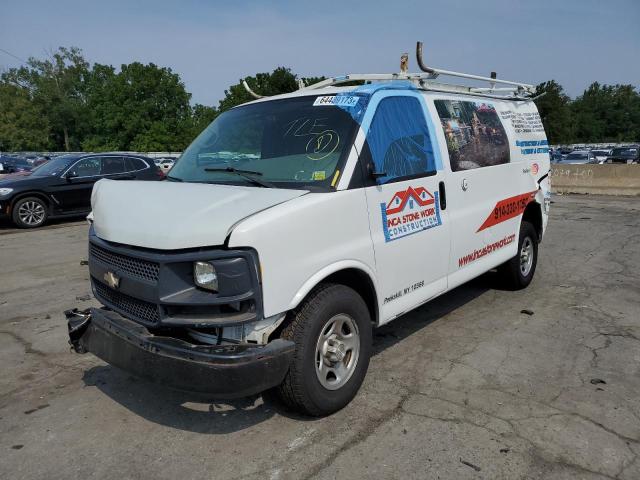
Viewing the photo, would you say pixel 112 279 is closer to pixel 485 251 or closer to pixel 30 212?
pixel 485 251

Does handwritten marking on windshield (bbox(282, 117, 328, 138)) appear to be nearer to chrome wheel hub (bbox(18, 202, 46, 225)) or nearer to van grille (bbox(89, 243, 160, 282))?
van grille (bbox(89, 243, 160, 282))

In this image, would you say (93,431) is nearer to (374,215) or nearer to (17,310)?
(374,215)

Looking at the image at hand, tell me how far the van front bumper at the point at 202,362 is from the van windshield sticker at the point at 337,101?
1.79 m

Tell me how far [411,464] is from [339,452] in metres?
0.42

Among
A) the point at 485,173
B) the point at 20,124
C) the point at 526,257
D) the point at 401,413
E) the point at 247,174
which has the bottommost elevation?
the point at 401,413

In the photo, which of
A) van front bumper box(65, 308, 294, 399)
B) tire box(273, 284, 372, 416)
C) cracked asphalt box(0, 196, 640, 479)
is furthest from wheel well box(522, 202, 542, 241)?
van front bumper box(65, 308, 294, 399)

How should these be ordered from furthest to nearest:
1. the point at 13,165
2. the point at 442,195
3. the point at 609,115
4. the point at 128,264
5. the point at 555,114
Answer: the point at 609,115, the point at 555,114, the point at 13,165, the point at 442,195, the point at 128,264

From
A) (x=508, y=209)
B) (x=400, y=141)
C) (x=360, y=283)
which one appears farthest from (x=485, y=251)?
(x=360, y=283)

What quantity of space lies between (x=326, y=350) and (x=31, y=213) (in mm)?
11119

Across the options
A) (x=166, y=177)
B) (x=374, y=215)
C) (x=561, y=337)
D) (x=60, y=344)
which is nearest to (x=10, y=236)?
(x=60, y=344)

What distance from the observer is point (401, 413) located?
3434 mm

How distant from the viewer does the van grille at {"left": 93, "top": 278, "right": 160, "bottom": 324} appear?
3.06 metres

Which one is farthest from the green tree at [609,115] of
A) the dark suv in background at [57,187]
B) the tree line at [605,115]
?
the dark suv in background at [57,187]

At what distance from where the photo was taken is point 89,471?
2.90 metres
